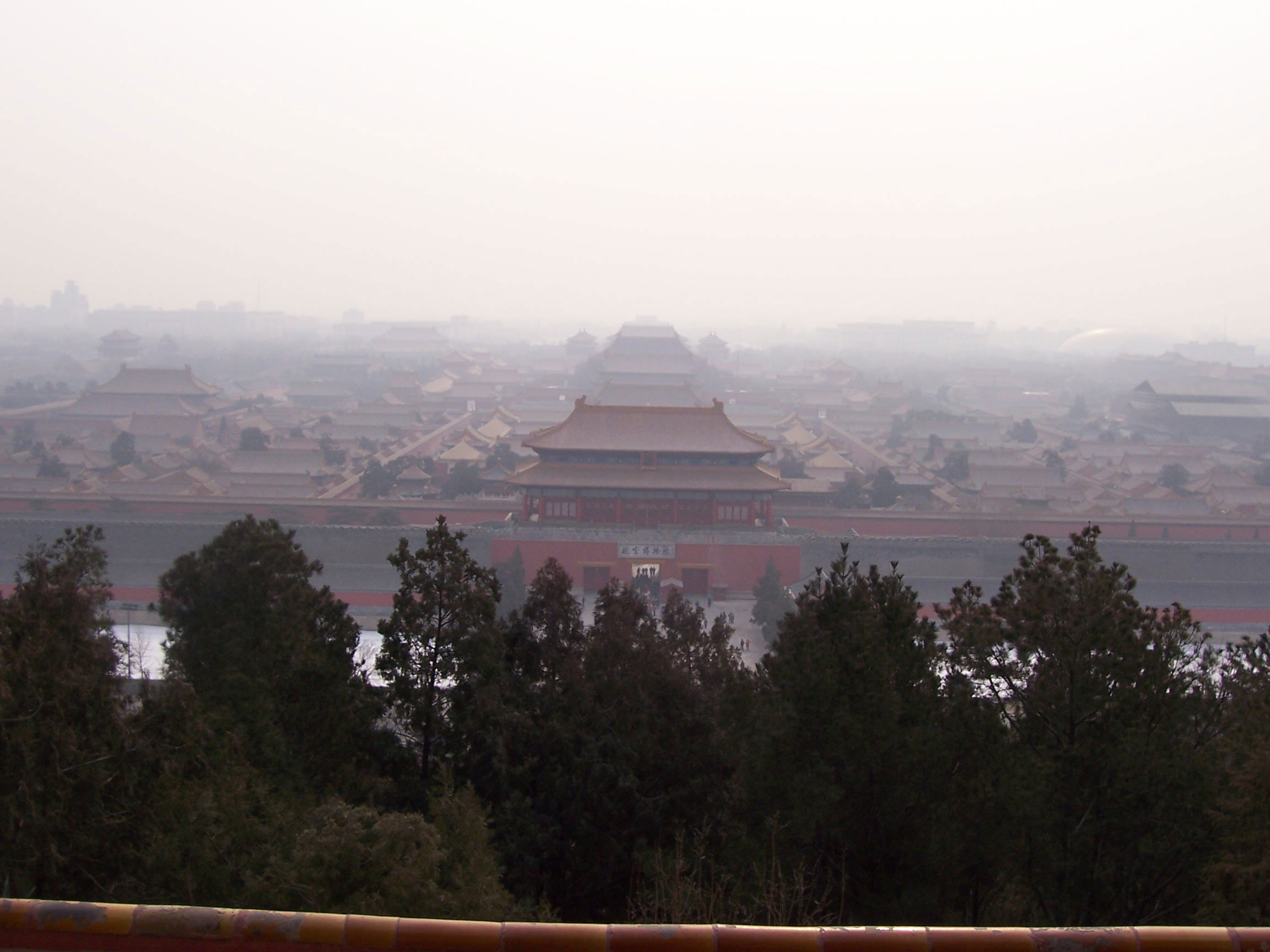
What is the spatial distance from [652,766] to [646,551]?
1195 centimetres

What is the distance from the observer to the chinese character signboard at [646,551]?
18797 millimetres

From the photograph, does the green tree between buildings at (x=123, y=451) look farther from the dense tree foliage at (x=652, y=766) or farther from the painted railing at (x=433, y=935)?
the painted railing at (x=433, y=935)

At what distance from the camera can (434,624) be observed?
665 centimetres

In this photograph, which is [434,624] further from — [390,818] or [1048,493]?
[1048,493]

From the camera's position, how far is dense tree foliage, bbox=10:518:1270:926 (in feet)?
16.1

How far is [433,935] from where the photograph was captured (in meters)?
2.94

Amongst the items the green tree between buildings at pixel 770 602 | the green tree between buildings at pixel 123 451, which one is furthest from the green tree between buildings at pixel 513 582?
the green tree between buildings at pixel 123 451

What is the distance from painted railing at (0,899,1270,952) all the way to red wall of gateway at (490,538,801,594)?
1568 cm

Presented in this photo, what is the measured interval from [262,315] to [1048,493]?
474ft

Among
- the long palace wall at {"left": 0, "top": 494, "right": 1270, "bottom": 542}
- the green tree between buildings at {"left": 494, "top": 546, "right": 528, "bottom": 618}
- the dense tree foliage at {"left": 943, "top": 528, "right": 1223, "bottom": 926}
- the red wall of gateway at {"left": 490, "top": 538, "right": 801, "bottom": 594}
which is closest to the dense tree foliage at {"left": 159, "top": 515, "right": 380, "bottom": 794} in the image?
the dense tree foliage at {"left": 943, "top": 528, "right": 1223, "bottom": 926}

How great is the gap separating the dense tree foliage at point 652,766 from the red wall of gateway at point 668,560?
11602 mm

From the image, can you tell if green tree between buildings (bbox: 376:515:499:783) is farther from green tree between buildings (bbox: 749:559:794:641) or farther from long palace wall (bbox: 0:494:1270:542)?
long palace wall (bbox: 0:494:1270:542)

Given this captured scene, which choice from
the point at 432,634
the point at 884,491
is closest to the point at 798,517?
the point at 884,491

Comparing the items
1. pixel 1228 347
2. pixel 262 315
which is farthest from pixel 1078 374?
pixel 262 315
